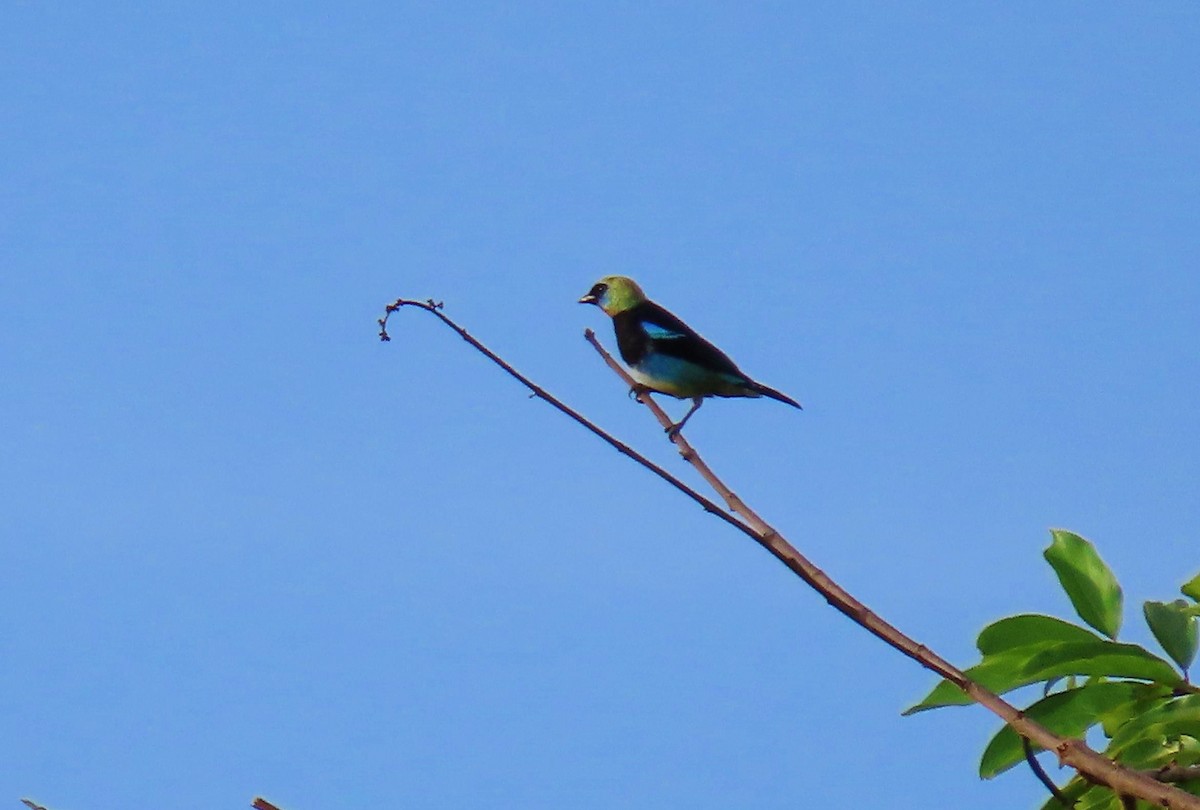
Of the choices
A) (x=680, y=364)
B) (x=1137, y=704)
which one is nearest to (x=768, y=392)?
(x=680, y=364)

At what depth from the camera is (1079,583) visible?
2748 millimetres

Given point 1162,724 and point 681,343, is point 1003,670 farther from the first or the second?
point 681,343

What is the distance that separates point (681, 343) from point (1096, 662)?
722cm

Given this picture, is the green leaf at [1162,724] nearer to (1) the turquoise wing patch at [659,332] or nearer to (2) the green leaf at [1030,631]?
(2) the green leaf at [1030,631]

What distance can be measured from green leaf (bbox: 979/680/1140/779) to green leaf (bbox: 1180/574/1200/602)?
0.61 ft

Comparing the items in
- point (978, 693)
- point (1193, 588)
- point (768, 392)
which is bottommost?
point (978, 693)

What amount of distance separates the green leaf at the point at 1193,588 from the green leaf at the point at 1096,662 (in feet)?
0.42

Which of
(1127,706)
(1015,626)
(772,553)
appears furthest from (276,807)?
(1127,706)

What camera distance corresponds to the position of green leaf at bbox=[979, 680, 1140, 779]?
2764 mm

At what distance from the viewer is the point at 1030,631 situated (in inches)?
106

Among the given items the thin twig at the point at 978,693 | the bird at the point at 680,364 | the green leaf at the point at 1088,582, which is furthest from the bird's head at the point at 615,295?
the thin twig at the point at 978,693

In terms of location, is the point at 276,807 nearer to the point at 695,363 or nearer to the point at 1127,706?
the point at 1127,706

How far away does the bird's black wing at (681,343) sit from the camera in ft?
31.8

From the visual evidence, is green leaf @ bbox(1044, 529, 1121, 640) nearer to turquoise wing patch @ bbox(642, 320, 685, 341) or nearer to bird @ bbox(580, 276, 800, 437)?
bird @ bbox(580, 276, 800, 437)
